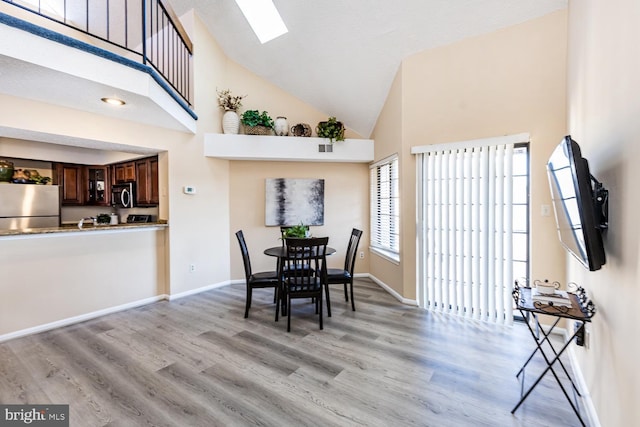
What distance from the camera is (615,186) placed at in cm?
133

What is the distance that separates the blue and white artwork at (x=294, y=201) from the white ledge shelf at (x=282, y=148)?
0.44 meters

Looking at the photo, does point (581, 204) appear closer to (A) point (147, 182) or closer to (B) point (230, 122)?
(B) point (230, 122)

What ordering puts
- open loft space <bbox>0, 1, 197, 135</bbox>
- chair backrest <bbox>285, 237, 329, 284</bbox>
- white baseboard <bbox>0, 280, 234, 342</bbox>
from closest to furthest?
open loft space <bbox>0, 1, 197, 135</bbox> < white baseboard <bbox>0, 280, 234, 342</bbox> < chair backrest <bbox>285, 237, 329, 284</bbox>

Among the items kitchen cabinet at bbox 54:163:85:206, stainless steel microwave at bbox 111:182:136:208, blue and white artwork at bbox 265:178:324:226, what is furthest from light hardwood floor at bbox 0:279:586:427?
kitchen cabinet at bbox 54:163:85:206

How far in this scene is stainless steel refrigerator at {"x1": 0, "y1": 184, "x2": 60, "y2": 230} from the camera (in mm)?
4180

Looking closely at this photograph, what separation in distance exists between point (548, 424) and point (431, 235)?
2.00 meters

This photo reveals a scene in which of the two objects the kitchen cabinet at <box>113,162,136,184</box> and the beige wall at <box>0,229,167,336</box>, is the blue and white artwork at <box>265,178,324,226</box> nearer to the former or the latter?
the beige wall at <box>0,229,167,336</box>

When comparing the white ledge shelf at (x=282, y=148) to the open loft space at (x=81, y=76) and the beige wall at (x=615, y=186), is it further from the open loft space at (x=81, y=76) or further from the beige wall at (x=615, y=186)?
the beige wall at (x=615, y=186)

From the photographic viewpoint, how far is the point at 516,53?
9.34 feet

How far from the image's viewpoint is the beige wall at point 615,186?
1149 mm

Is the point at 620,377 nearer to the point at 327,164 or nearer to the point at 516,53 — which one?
the point at 516,53

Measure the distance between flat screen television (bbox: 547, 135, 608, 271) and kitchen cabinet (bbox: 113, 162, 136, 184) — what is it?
17.1ft

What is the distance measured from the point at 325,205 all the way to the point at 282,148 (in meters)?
1.26

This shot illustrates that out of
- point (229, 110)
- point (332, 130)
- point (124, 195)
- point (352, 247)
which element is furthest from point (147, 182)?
point (352, 247)
